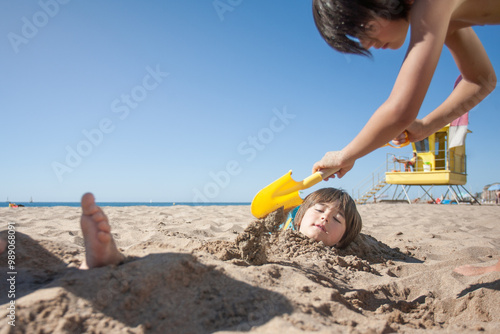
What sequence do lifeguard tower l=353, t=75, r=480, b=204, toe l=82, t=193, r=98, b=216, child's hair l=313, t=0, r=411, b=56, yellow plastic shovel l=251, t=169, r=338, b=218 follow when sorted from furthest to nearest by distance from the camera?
1. lifeguard tower l=353, t=75, r=480, b=204
2. yellow plastic shovel l=251, t=169, r=338, b=218
3. child's hair l=313, t=0, r=411, b=56
4. toe l=82, t=193, r=98, b=216

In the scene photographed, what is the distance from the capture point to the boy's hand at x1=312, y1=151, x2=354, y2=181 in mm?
1487

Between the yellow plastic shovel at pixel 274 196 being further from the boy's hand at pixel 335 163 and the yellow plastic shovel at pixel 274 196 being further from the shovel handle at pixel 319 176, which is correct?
the boy's hand at pixel 335 163

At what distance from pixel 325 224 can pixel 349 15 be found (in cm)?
153

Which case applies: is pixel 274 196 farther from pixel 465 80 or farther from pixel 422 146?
pixel 422 146

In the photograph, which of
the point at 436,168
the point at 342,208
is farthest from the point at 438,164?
the point at 342,208

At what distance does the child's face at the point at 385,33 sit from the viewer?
1.27 metres

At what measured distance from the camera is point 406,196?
12789 millimetres

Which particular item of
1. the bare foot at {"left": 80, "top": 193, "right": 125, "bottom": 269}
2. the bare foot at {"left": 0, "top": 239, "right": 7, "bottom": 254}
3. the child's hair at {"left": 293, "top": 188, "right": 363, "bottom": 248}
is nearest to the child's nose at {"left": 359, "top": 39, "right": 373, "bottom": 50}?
the bare foot at {"left": 80, "top": 193, "right": 125, "bottom": 269}

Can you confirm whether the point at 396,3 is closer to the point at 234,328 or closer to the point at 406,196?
the point at 234,328

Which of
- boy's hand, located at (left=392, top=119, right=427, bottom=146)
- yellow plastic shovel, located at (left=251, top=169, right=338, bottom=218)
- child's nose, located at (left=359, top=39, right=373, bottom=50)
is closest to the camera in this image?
child's nose, located at (left=359, top=39, right=373, bottom=50)

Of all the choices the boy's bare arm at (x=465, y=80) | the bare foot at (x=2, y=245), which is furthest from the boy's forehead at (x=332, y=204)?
the bare foot at (x=2, y=245)

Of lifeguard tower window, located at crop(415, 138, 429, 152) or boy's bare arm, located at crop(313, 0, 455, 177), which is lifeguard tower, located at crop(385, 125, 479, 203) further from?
boy's bare arm, located at crop(313, 0, 455, 177)

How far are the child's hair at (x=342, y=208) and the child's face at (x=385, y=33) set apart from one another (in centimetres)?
141

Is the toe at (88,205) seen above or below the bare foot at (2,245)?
above
